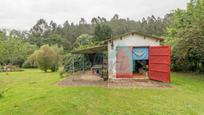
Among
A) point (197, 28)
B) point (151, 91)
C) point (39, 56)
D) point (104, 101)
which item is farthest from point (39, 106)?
point (39, 56)

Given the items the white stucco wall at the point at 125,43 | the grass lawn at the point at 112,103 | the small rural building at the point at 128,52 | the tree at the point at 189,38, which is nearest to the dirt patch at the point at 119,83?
the small rural building at the point at 128,52

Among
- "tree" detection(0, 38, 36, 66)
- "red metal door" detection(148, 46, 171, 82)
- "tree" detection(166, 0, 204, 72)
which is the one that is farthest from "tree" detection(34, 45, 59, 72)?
"red metal door" detection(148, 46, 171, 82)

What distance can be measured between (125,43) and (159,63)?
2.45 m

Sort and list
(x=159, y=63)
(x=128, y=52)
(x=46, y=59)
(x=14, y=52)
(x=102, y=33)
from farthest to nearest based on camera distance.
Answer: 1. (x=102, y=33)
2. (x=14, y=52)
3. (x=46, y=59)
4. (x=128, y=52)
5. (x=159, y=63)

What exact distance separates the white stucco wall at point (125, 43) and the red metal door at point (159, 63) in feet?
1.84

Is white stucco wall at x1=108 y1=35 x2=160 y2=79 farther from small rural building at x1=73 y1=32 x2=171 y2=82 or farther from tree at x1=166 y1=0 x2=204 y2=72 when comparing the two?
tree at x1=166 y1=0 x2=204 y2=72

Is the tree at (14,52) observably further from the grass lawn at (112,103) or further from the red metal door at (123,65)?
the grass lawn at (112,103)

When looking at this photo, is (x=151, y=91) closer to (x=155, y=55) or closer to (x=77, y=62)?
(x=155, y=55)

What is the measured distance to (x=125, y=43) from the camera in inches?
572

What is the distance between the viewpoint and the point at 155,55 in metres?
14.0

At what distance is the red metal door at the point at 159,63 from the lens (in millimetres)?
13008

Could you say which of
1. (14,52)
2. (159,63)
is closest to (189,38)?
(159,63)

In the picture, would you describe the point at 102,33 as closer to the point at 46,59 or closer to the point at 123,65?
the point at 46,59

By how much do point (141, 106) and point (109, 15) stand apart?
72351 mm
